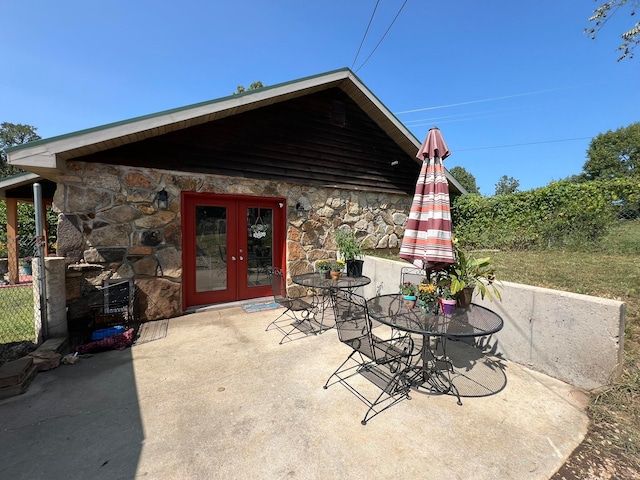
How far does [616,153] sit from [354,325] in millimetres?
50937

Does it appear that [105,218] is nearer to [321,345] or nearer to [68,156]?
[68,156]

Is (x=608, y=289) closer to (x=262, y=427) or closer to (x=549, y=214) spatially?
(x=549, y=214)

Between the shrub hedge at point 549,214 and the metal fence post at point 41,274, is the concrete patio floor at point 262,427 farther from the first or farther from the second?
the shrub hedge at point 549,214

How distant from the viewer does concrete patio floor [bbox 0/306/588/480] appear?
187 centimetres

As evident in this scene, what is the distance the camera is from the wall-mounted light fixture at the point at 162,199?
15.8ft

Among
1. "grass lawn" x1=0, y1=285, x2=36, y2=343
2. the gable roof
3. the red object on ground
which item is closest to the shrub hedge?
the gable roof

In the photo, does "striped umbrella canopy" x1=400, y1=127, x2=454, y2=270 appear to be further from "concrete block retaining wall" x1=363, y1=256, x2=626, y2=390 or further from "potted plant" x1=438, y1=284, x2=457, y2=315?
"concrete block retaining wall" x1=363, y1=256, x2=626, y2=390

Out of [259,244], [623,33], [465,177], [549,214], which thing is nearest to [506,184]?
[465,177]

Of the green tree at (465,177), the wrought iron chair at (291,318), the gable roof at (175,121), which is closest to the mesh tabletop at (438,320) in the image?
the wrought iron chair at (291,318)

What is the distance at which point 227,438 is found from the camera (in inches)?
84.4

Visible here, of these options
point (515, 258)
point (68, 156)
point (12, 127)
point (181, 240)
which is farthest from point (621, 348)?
point (12, 127)

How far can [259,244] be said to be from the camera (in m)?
6.00

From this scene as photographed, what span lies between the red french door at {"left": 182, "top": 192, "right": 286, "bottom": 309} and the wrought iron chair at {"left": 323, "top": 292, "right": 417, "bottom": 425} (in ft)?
10.6

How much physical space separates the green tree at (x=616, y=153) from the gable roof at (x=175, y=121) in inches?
1742
